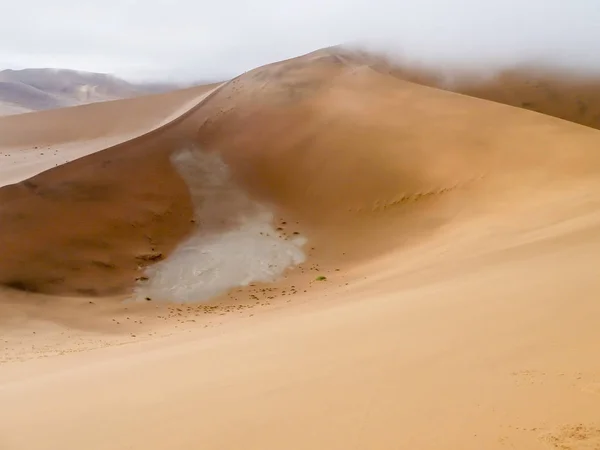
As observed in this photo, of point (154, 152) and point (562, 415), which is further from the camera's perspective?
point (154, 152)

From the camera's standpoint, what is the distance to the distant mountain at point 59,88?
63906mm

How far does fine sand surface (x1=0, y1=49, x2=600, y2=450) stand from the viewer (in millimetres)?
2443

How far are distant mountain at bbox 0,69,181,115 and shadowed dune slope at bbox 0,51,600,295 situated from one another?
50.0 m

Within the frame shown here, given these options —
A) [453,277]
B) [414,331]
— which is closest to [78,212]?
[453,277]

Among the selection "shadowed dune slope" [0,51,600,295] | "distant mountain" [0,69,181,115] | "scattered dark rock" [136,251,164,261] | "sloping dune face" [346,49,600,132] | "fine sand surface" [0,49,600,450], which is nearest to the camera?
"fine sand surface" [0,49,600,450]

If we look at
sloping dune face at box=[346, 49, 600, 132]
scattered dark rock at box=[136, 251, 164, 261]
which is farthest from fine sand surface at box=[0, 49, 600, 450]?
sloping dune face at box=[346, 49, 600, 132]

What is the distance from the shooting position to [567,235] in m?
5.59

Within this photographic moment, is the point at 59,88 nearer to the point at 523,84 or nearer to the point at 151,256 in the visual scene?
the point at 523,84

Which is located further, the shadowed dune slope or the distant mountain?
the distant mountain

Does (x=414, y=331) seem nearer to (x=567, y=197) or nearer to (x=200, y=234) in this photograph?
(x=567, y=197)

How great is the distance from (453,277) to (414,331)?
1941mm

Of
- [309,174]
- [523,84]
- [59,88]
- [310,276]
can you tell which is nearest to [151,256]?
[310,276]

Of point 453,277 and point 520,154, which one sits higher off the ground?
point 520,154

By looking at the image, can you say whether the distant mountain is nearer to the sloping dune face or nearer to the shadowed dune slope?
the sloping dune face
